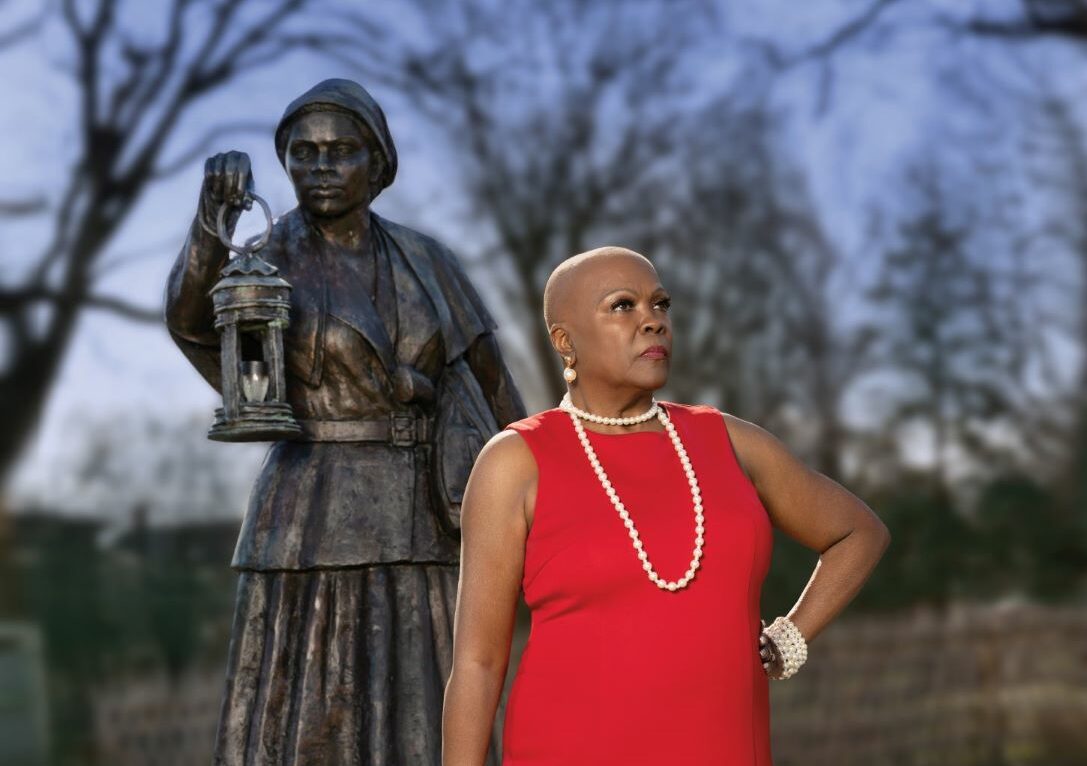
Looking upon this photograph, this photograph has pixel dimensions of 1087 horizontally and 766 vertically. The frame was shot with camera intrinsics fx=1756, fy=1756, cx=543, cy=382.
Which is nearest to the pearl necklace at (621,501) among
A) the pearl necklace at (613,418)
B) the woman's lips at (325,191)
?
the pearl necklace at (613,418)

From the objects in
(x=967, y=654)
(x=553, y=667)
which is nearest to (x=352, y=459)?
(x=553, y=667)

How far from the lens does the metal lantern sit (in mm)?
3893

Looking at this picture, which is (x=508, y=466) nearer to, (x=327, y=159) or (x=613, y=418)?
(x=613, y=418)

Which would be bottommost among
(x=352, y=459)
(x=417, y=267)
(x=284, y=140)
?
(x=352, y=459)

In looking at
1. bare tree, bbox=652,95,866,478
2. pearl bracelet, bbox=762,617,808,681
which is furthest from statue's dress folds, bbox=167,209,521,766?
bare tree, bbox=652,95,866,478

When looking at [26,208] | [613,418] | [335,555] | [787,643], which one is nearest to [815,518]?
[787,643]

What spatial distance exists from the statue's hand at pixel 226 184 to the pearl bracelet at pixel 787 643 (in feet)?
5.57

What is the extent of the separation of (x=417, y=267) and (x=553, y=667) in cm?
182

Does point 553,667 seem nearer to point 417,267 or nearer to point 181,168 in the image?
point 417,267

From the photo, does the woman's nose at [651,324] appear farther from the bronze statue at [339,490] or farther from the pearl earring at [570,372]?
the bronze statue at [339,490]

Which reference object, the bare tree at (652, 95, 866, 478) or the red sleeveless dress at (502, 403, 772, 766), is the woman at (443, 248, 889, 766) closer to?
the red sleeveless dress at (502, 403, 772, 766)

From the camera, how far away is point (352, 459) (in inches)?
162

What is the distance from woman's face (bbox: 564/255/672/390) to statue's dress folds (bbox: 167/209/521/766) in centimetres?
133

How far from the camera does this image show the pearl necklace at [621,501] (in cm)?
270
